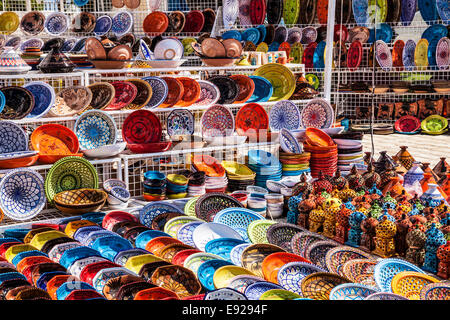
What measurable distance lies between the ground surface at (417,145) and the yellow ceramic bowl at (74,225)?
13.2 ft

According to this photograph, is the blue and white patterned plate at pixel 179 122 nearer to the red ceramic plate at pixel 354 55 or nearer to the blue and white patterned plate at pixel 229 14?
the red ceramic plate at pixel 354 55

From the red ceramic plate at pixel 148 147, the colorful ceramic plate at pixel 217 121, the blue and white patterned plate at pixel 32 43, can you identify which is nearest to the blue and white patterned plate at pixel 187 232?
the red ceramic plate at pixel 148 147

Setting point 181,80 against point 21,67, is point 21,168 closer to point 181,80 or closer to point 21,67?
point 21,67

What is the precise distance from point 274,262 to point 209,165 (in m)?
1.71

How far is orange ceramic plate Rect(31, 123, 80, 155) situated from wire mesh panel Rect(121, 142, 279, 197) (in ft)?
1.19

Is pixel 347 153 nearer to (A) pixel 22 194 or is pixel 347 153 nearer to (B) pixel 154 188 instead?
(B) pixel 154 188

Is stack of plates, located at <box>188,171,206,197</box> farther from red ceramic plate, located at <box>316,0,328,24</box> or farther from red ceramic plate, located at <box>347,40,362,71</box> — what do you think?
red ceramic plate, located at <box>316,0,328,24</box>

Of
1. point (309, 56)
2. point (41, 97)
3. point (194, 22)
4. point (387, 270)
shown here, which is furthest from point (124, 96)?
point (309, 56)

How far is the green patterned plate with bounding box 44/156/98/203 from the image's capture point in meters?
3.69

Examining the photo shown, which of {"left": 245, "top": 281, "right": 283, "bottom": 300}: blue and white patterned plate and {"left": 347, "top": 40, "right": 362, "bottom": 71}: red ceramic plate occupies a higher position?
{"left": 347, "top": 40, "right": 362, "bottom": 71}: red ceramic plate

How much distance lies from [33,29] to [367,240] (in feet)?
22.4

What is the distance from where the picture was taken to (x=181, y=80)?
15.3 feet

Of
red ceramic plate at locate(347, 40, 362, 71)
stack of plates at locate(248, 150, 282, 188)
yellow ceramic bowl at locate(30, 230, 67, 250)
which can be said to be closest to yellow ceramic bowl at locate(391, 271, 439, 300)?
A: yellow ceramic bowl at locate(30, 230, 67, 250)

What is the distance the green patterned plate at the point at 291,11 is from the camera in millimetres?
8727
